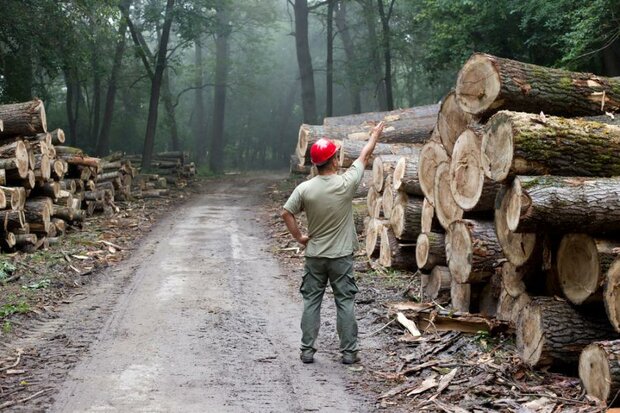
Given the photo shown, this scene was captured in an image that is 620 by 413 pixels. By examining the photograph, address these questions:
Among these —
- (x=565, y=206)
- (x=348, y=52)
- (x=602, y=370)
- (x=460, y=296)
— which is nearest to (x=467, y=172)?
(x=460, y=296)

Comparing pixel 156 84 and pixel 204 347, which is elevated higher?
pixel 156 84

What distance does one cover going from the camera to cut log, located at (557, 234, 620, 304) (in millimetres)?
5648

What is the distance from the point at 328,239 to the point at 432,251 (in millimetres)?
2452

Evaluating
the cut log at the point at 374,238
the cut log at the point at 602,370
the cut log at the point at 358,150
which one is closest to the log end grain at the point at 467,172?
the cut log at the point at 602,370

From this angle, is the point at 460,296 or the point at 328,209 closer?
the point at 328,209

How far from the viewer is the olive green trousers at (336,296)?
21.8 ft

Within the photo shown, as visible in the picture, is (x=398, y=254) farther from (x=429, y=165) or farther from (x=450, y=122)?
(x=450, y=122)

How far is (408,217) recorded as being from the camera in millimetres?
9891

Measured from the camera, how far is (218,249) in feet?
43.5

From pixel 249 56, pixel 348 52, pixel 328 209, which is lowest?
pixel 328 209

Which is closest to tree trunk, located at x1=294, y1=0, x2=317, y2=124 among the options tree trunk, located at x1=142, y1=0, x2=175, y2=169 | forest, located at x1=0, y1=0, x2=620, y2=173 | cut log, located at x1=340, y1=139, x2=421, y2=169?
forest, located at x1=0, y1=0, x2=620, y2=173

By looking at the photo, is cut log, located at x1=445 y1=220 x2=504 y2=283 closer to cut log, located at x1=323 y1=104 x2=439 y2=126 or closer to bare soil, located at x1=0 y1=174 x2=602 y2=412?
bare soil, located at x1=0 y1=174 x2=602 y2=412

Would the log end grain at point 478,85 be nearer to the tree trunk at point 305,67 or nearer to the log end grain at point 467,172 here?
the log end grain at point 467,172

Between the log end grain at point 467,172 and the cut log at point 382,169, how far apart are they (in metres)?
3.56
